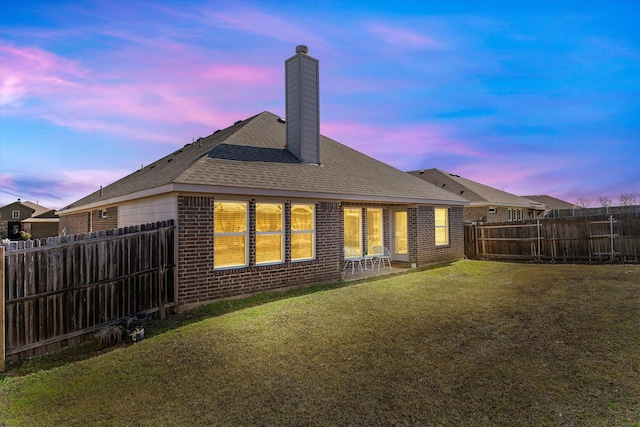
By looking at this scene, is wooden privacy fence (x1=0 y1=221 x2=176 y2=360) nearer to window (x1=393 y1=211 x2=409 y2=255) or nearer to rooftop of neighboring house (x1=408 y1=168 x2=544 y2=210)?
window (x1=393 y1=211 x2=409 y2=255)

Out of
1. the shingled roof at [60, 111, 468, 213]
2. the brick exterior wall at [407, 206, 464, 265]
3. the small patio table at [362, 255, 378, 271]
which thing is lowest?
the small patio table at [362, 255, 378, 271]

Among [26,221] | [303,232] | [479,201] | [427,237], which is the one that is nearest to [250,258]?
[303,232]

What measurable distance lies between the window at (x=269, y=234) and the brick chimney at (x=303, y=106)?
3.07 meters

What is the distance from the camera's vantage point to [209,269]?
769cm

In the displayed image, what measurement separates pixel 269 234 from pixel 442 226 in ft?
29.7

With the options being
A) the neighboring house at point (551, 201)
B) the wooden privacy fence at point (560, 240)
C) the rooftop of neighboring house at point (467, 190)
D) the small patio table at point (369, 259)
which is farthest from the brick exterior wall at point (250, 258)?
the neighboring house at point (551, 201)

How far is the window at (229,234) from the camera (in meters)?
8.02

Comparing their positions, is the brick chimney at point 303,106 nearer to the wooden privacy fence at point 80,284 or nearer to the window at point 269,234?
the window at point 269,234

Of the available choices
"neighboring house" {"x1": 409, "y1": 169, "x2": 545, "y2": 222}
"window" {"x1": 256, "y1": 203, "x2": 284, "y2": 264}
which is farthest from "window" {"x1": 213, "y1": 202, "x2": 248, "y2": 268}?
"neighboring house" {"x1": 409, "y1": 169, "x2": 545, "y2": 222}

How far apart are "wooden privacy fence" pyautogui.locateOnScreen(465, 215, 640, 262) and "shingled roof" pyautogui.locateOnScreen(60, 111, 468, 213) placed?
2.69m

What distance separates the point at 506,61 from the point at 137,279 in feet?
53.2

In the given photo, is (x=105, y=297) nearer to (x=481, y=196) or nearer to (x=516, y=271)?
(x=516, y=271)

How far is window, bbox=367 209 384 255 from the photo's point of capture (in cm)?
1324

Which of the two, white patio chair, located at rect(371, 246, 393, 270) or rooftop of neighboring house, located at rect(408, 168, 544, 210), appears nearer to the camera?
white patio chair, located at rect(371, 246, 393, 270)
